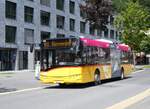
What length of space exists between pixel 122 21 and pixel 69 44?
37.4 meters

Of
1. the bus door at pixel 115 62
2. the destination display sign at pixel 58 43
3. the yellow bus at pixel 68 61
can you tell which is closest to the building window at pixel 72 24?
the bus door at pixel 115 62

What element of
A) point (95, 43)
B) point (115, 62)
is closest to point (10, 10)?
point (115, 62)

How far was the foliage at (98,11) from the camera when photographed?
49031mm

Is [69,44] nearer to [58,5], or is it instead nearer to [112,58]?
[112,58]

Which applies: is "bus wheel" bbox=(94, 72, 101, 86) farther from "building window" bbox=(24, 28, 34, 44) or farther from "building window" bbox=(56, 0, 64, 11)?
"building window" bbox=(56, 0, 64, 11)

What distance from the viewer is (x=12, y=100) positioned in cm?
1653

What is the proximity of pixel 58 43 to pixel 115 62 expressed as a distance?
22.8ft

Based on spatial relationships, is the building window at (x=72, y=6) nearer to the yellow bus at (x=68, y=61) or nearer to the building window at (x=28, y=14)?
the building window at (x=28, y=14)

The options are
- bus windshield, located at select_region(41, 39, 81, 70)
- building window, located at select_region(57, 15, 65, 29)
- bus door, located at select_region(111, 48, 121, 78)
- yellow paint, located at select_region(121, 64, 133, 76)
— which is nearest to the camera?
bus windshield, located at select_region(41, 39, 81, 70)

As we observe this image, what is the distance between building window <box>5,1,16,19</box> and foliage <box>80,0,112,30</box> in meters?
7.87

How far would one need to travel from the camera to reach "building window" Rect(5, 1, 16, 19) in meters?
50.4

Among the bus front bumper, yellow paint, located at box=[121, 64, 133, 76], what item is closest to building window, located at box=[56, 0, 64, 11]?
yellow paint, located at box=[121, 64, 133, 76]

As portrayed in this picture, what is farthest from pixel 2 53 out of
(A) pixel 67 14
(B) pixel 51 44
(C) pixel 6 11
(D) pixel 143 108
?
(D) pixel 143 108

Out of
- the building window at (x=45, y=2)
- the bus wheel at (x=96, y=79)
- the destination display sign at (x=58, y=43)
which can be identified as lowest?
the bus wheel at (x=96, y=79)
